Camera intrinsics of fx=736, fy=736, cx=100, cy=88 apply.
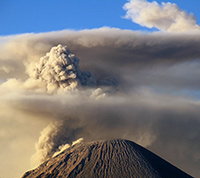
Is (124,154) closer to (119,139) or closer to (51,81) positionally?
(119,139)

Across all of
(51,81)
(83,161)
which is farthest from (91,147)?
(51,81)

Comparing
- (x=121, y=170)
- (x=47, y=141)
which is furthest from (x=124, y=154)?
(x=47, y=141)

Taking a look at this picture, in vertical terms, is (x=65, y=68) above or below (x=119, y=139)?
above

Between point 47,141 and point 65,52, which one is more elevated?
point 65,52

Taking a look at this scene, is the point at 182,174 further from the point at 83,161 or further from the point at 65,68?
the point at 65,68

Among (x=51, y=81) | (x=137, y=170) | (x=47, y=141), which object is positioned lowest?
(x=137, y=170)

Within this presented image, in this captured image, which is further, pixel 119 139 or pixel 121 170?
pixel 119 139
